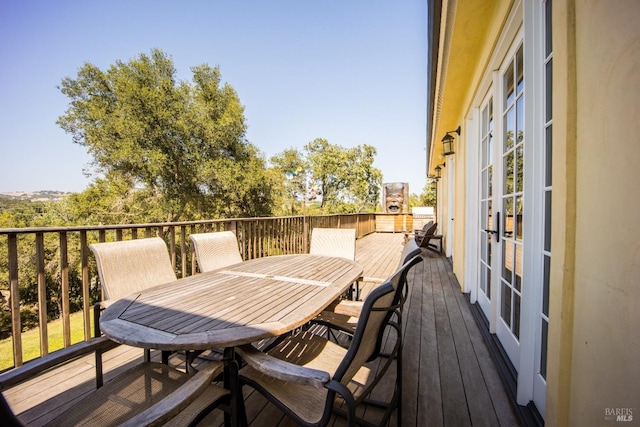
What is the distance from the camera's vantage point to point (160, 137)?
13.8 metres

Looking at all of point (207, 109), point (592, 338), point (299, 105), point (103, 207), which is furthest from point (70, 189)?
point (592, 338)

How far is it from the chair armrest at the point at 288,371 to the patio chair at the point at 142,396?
13 centimetres

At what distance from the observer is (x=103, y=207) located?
13.5 metres

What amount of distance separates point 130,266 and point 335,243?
79.1 inches

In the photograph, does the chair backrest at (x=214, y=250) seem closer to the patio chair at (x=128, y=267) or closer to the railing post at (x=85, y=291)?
the patio chair at (x=128, y=267)

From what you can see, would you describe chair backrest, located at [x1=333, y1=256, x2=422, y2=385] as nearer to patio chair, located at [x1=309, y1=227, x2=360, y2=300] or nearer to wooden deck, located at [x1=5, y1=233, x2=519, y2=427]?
wooden deck, located at [x1=5, y1=233, x2=519, y2=427]

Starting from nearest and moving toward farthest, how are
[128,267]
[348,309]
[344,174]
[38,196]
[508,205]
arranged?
[348,309] < [128,267] < [508,205] < [38,196] < [344,174]

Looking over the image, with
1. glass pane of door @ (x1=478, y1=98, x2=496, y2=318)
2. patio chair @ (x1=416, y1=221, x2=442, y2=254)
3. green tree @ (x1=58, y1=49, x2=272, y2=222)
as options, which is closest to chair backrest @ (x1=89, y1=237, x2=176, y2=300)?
glass pane of door @ (x1=478, y1=98, x2=496, y2=318)

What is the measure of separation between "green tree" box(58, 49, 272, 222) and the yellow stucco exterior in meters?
14.7

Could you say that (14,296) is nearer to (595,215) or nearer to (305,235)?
(595,215)

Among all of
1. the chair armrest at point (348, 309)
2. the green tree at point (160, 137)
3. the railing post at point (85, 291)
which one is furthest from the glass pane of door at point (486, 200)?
the green tree at point (160, 137)

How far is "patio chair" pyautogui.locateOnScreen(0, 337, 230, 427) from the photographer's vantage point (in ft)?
2.75

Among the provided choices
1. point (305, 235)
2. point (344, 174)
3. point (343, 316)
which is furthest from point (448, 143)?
point (344, 174)

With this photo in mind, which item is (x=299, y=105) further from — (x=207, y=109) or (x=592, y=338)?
(x=592, y=338)
